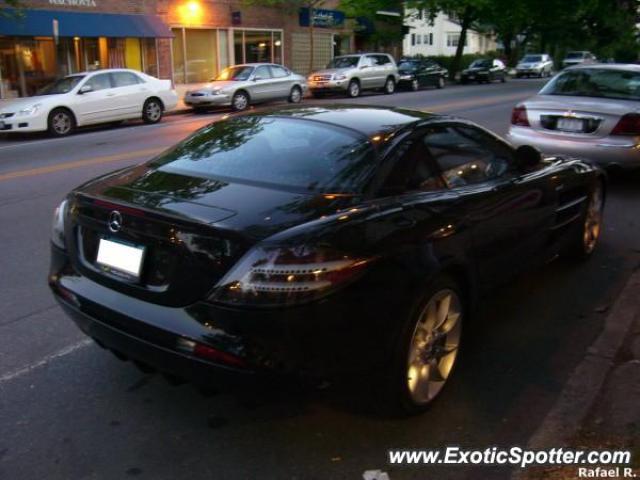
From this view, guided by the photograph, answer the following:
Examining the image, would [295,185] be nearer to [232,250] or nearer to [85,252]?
[232,250]

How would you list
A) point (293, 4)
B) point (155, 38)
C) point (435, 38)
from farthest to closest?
1. point (435, 38)
2. point (293, 4)
3. point (155, 38)

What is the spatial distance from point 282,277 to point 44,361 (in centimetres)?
195

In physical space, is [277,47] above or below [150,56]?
above

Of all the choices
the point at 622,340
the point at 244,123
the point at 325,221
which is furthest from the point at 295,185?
the point at 622,340

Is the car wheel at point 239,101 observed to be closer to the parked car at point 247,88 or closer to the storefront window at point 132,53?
the parked car at point 247,88

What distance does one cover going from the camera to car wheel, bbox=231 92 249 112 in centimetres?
2050

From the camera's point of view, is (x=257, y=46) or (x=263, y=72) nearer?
(x=263, y=72)

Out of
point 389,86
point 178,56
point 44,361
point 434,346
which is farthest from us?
point 389,86

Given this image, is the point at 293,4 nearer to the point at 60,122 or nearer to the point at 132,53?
the point at 132,53

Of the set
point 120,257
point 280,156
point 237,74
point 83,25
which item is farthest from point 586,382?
point 83,25

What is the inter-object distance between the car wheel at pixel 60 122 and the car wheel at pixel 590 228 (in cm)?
1240

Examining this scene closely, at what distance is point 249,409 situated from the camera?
329 cm

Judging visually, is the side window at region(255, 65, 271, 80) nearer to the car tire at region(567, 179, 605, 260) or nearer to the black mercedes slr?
the car tire at region(567, 179, 605, 260)

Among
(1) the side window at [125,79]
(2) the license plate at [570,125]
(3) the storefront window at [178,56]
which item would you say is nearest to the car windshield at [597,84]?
(2) the license plate at [570,125]
